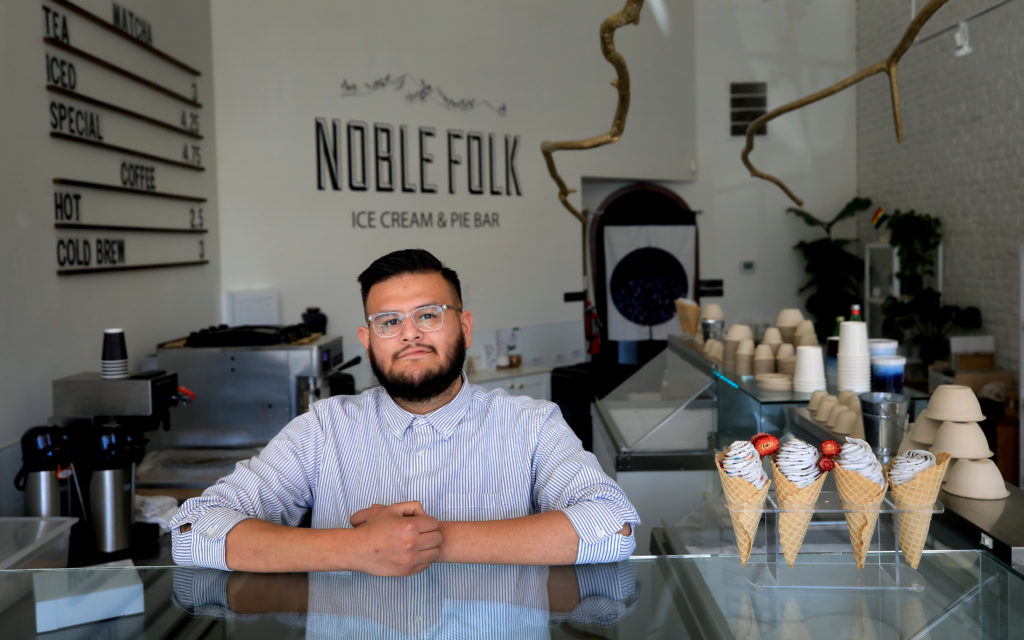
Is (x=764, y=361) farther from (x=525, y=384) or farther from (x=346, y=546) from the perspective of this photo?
(x=525, y=384)

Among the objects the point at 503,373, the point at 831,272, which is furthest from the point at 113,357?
the point at 831,272

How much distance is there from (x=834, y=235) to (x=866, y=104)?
1.44 m

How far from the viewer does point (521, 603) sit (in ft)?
4.28

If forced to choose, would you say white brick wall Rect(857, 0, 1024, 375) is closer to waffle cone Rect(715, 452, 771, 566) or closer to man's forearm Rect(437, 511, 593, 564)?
waffle cone Rect(715, 452, 771, 566)

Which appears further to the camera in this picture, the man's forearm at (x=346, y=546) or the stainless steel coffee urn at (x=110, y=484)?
the stainless steel coffee urn at (x=110, y=484)

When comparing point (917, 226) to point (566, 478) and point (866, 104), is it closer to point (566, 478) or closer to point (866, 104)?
point (866, 104)

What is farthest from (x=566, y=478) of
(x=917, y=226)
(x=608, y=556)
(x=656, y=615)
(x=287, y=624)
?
(x=917, y=226)

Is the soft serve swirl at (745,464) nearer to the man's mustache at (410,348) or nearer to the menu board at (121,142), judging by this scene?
the man's mustache at (410,348)

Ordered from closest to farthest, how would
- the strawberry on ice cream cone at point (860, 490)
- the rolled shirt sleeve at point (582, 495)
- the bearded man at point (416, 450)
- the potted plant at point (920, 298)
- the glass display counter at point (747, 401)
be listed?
the strawberry on ice cream cone at point (860, 490) → the rolled shirt sleeve at point (582, 495) → the bearded man at point (416, 450) → the glass display counter at point (747, 401) → the potted plant at point (920, 298)

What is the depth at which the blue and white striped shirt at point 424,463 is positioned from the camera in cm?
199

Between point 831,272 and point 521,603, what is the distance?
9238mm

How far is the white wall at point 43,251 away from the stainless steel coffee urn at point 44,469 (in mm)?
484

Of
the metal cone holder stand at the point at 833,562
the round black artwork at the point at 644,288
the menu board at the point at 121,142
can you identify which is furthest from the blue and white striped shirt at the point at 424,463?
the round black artwork at the point at 644,288

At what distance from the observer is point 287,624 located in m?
1.27
